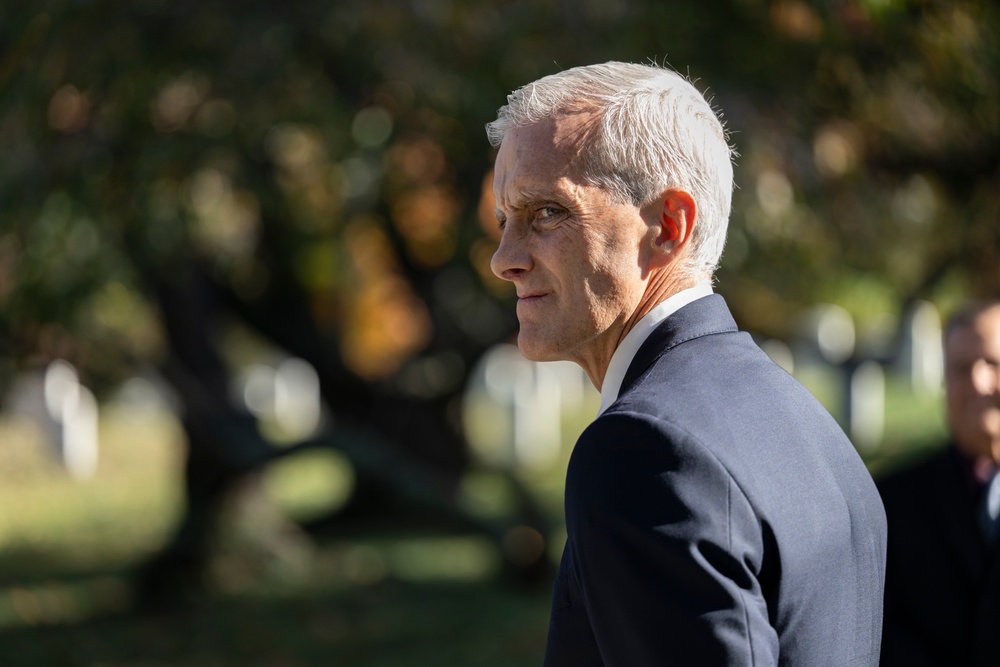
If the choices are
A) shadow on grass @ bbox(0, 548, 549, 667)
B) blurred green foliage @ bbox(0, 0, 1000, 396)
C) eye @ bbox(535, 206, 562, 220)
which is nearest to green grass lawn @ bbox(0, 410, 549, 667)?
Answer: shadow on grass @ bbox(0, 548, 549, 667)

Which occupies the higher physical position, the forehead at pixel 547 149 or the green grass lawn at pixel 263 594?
the forehead at pixel 547 149

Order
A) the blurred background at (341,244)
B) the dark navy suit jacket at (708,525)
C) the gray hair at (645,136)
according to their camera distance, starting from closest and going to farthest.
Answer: the dark navy suit jacket at (708,525) < the gray hair at (645,136) < the blurred background at (341,244)

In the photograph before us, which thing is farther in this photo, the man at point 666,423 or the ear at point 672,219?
the ear at point 672,219

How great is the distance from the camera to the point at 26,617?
812 centimetres

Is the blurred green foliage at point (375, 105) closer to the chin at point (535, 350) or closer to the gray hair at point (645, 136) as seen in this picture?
the gray hair at point (645, 136)

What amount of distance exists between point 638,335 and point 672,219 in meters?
0.18

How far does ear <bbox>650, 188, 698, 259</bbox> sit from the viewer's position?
164 centimetres

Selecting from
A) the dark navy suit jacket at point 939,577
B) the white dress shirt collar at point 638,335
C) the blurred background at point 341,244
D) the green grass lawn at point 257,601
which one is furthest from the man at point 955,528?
the green grass lawn at point 257,601

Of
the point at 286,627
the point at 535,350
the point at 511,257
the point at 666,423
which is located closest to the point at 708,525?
the point at 666,423

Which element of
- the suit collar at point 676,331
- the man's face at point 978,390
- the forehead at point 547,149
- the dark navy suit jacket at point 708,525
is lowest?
the man's face at point 978,390

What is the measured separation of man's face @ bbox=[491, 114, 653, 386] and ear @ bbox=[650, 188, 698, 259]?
0.03 metres

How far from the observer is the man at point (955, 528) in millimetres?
2537

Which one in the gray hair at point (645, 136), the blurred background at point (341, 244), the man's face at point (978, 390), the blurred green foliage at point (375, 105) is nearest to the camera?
the gray hair at point (645, 136)

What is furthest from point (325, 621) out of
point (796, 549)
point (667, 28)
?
point (796, 549)
